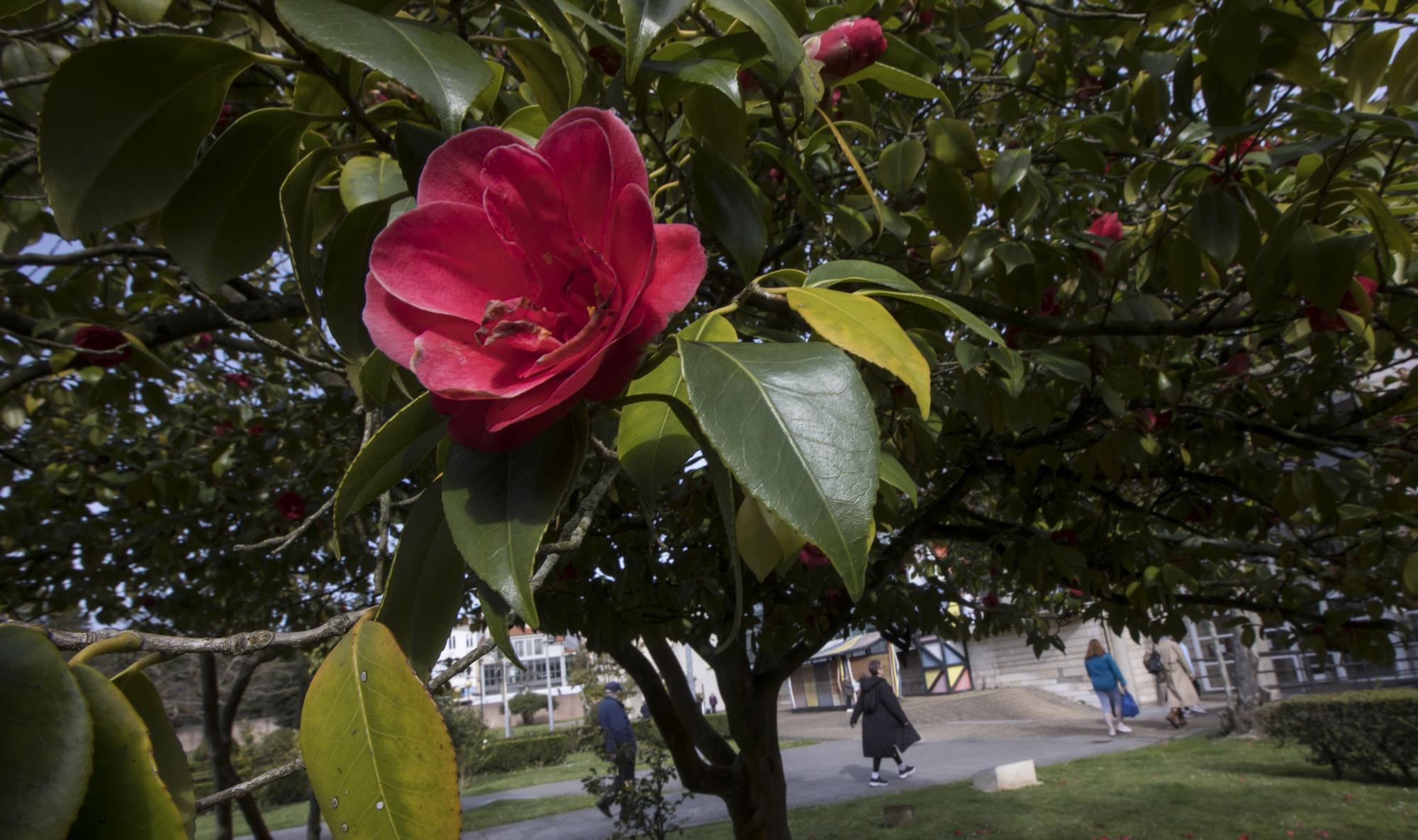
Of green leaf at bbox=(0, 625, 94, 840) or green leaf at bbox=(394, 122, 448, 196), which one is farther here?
green leaf at bbox=(394, 122, 448, 196)

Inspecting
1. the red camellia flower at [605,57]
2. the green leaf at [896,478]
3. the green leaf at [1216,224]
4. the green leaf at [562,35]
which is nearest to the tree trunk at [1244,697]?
the green leaf at [1216,224]

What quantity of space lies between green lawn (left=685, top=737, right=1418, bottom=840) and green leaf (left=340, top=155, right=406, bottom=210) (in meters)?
7.56

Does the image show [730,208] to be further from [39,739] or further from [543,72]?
[39,739]

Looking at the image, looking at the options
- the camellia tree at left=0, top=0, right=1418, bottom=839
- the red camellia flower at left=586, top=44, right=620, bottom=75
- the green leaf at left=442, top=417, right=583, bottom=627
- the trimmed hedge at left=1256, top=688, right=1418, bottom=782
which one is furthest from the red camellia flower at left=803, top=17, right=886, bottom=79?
the trimmed hedge at left=1256, top=688, right=1418, bottom=782

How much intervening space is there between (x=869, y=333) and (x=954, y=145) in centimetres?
116

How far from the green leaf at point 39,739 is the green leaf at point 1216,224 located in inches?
72.7

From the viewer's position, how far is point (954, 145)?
5.14 ft

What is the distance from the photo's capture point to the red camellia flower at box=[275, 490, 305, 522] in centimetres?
365

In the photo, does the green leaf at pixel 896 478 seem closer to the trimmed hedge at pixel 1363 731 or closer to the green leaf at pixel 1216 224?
the green leaf at pixel 1216 224

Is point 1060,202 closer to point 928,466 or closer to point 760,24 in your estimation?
point 928,466

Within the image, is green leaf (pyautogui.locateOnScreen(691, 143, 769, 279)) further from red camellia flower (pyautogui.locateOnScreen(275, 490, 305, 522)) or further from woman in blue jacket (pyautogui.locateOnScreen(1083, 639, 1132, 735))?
woman in blue jacket (pyautogui.locateOnScreen(1083, 639, 1132, 735))

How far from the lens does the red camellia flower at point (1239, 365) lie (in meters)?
3.31

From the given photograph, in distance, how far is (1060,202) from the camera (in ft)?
8.70

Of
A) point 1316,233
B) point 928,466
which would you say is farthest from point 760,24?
point 928,466
